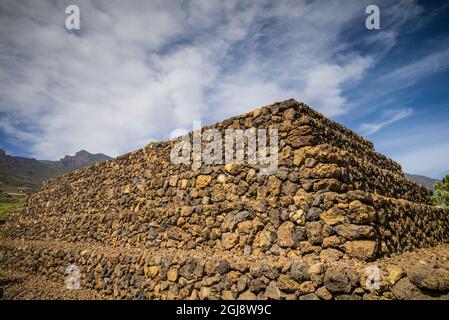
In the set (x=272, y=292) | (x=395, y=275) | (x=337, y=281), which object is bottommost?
(x=272, y=292)

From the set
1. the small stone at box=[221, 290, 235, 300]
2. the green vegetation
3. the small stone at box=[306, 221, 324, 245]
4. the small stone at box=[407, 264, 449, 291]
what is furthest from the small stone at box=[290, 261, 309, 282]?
the green vegetation

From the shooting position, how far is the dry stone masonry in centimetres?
524

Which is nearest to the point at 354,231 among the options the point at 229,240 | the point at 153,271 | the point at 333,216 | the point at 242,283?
the point at 333,216

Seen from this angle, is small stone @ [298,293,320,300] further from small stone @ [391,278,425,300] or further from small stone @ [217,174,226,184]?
small stone @ [217,174,226,184]

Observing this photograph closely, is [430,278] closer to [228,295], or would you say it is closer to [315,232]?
[315,232]

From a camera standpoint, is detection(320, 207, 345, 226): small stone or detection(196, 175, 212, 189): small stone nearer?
detection(320, 207, 345, 226): small stone

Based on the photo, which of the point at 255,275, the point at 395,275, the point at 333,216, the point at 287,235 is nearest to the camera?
the point at 395,275

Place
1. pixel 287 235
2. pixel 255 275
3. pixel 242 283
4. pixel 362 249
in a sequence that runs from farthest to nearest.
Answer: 1. pixel 287 235
2. pixel 242 283
3. pixel 255 275
4. pixel 362 249

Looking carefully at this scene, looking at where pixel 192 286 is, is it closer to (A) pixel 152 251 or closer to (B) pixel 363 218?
(A) pixel 152 251

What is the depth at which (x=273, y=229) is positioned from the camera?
6.63 metres

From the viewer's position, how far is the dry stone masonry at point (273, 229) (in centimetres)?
524

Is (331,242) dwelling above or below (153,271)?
above
